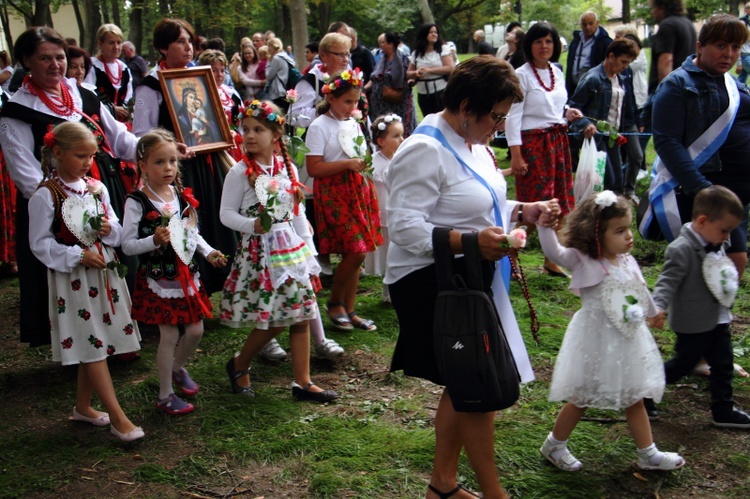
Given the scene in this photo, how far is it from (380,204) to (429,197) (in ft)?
11.0

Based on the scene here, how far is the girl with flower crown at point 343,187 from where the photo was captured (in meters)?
5.30

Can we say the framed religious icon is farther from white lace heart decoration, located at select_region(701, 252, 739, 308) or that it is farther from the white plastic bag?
white lace heart decoration, located at select_region(701, 252, 739, 308)

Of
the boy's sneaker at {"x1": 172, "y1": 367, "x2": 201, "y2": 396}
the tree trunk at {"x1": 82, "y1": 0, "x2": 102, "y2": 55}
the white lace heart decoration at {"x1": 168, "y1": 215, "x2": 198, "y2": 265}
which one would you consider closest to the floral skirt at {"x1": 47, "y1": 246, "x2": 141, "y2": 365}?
the white lace heart decoration at {"x1": 168, "y1": 215, "x2": 198, "y2": 265}

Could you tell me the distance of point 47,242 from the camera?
12.6 feet

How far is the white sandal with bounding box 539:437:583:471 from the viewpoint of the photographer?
3.60 meters

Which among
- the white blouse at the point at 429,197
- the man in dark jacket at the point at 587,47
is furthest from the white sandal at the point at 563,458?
the man in dark jacket at the point at 587,47

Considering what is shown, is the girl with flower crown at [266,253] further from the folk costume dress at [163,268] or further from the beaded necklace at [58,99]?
the beaded necklace at [58,99]

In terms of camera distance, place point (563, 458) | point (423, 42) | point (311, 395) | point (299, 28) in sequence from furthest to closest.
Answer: point (299, 28) < point (423, 42) < point (311, 395) < point (563, 458)

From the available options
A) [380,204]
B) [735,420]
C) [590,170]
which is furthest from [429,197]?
[590,170]

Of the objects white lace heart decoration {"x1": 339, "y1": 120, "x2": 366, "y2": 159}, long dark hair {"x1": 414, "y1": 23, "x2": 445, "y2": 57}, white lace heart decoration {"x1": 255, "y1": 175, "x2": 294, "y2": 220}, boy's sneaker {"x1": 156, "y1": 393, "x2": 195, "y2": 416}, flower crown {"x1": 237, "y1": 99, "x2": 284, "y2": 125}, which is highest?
long dark hair {"x1": 414, "y1": 23, "x2": 445, "y2": 57}

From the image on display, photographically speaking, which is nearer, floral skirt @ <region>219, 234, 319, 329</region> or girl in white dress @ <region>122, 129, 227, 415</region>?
girl in white dress @ <region>122, 129, 227, 415</region>

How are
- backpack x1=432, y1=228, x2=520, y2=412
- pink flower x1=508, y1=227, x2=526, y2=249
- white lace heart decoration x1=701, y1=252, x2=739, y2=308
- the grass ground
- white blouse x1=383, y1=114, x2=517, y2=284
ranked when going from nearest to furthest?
pink flower x1=508, y1=227, x2=526, y2=249 → backpack x1=432, y1=228, x2=520, y2=412 → white blouse x1=383, y1=114, x2=517, y2=284 → the grass ground → white lace heart decoration x1=701, y1=252, x2=739, y2=308

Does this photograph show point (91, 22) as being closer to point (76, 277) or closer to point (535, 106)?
point (535, 106)

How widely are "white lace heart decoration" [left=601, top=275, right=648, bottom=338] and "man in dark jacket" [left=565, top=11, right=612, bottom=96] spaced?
273 inches
